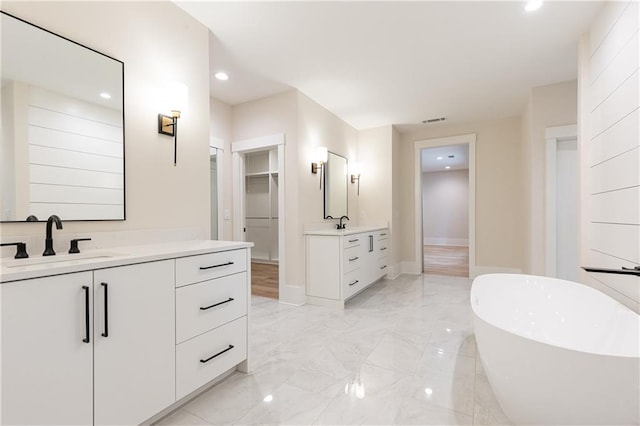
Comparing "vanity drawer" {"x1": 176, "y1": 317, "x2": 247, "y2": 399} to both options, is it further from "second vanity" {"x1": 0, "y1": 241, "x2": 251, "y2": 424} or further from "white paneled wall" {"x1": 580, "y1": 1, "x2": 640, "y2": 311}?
"white paneled wall" {"x1": 580, "y1": 1, "x2": 640, "y2": 311}

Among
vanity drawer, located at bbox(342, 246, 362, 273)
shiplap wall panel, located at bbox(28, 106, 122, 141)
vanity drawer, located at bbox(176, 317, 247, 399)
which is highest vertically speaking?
shiplap wall panel, located at bbox(28, 106, 122, 141)

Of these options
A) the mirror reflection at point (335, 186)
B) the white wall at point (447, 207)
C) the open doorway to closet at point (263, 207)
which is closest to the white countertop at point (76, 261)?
the mirror reflection at point (335, 186)

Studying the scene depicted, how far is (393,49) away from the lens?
260 centimetres

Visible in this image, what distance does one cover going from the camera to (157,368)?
4.55 ft

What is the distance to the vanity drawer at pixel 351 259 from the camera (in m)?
3.36

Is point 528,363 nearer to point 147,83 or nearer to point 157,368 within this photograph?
point 157,368

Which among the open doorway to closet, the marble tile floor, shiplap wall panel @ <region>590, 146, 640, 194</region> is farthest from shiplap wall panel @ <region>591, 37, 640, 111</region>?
the open doorway to closet

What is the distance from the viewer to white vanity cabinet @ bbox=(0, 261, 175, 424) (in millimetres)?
977

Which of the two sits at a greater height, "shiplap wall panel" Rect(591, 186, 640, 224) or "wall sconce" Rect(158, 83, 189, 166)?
"wall sconce" Rect(158, 83, 189, 166)

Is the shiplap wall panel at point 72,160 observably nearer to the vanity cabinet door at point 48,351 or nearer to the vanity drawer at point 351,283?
the vanity cabinet door at point 48,351

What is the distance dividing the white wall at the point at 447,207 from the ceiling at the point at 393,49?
18.8 feet

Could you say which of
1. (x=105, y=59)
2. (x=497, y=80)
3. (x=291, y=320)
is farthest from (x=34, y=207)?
(x=497, y=80)

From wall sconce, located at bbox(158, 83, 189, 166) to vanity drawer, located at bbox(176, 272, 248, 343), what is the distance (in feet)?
3.44

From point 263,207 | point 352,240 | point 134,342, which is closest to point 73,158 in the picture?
point 134,342
